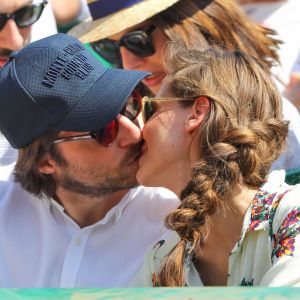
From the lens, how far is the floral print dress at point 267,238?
1.83 metres

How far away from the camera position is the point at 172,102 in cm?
229

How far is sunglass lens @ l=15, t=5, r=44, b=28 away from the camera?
11.1ft

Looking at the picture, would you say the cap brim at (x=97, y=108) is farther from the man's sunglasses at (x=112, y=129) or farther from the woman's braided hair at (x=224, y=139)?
the woman's braided hair at (x=224, y=139)

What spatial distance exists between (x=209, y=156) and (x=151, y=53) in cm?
119

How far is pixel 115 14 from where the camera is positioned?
10.8ft

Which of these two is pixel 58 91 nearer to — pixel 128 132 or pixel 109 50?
pixel 128 132

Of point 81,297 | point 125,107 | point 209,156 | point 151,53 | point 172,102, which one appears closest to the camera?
point 81,297

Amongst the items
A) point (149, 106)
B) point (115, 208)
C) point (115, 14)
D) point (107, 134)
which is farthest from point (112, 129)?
point (115, 14)

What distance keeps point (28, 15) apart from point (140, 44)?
0.56 meters

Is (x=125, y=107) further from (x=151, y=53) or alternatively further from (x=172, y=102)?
(x=151, y=53)

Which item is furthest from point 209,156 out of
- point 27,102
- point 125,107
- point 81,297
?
point 81,297

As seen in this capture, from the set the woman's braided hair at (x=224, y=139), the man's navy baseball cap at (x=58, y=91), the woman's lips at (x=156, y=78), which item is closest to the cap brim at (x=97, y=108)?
the man's navy baseball cap at (x=58, y=91)

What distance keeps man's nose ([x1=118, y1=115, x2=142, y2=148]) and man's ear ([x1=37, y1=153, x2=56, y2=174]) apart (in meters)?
0.28

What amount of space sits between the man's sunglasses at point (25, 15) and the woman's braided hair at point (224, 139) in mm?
1325
